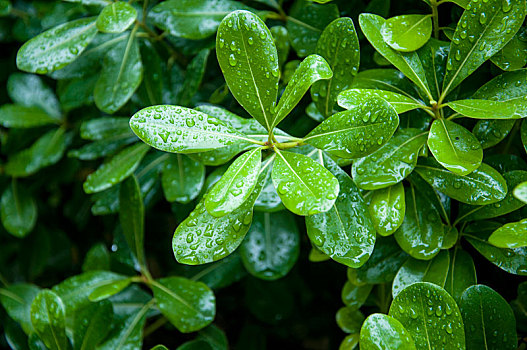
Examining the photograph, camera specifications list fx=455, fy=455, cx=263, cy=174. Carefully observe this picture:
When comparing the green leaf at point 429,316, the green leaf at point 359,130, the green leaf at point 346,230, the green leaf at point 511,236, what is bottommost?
the green leaf at point 429,316

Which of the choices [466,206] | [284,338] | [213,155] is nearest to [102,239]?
[284,338]

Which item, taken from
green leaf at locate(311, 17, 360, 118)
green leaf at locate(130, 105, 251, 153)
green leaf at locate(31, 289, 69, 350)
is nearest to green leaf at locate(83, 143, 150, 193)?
green leaf at locate(31, 289, 69, 350)

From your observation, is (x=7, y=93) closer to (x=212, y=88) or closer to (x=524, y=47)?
(x=212, y=88)

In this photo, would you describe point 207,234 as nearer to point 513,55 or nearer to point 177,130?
point 177,130

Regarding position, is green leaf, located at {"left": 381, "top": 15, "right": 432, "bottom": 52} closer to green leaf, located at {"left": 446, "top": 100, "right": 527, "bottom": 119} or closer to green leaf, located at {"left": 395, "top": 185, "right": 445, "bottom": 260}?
green leaf, located at {"left": 446, "top": 100, "right": 527, "bottom": 119}

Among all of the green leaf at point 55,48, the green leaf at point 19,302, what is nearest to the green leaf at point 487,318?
the green leaf at point 55,48

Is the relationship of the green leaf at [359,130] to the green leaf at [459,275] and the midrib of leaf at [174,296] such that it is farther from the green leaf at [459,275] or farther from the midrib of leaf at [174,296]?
the midrib of leaf at [174,296]
